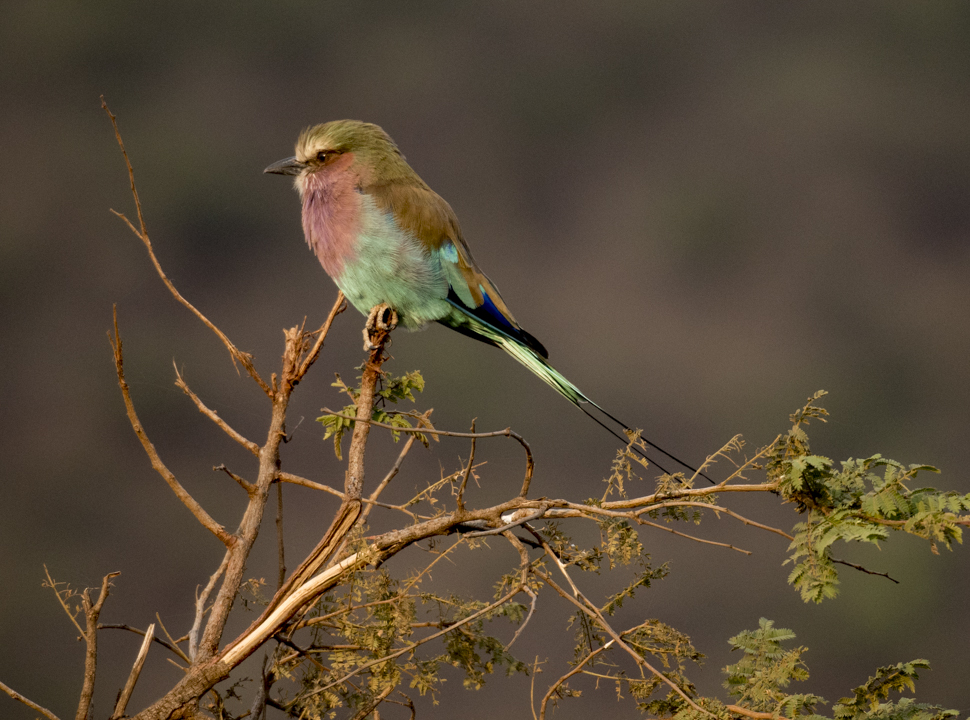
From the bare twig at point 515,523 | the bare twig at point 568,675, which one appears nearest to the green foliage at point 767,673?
the bare twig at point 568,675

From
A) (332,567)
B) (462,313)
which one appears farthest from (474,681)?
(462,313)

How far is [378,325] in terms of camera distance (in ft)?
5.15

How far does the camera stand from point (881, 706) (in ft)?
3.87

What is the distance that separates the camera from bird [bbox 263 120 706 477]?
Answer: 1689mm

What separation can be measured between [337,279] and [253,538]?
59cm

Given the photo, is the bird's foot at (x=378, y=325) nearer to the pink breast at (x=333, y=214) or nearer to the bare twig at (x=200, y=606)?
the pink breast at (x=333, y=214)

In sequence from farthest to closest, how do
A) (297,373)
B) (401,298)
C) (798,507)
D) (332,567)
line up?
(401,298) < (297,373) < (332,567) < (798,507)

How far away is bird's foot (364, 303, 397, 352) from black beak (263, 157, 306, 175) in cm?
38

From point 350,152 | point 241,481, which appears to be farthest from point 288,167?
point 241,481

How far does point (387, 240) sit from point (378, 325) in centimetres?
21

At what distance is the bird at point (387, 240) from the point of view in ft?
5.54

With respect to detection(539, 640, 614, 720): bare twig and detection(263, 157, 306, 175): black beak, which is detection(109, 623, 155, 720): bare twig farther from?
detection(263, 157, 306, 175): black beak

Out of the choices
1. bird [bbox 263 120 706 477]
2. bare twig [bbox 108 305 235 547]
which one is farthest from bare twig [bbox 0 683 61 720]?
bird [bbox 263 120 706 477]

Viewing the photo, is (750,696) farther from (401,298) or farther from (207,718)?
(401,298)
